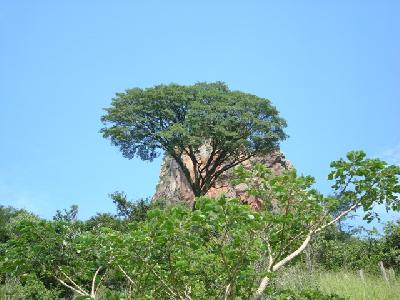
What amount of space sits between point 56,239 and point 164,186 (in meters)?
32.9

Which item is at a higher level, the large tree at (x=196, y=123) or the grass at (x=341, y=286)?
the large tree at (x=196, y=123)

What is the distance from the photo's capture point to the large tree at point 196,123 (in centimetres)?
2559

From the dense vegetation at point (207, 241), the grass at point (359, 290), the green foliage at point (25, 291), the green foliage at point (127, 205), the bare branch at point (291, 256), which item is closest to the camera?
the dense vegetation at point (207, 241)

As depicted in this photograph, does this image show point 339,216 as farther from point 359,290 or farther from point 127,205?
point 127,205

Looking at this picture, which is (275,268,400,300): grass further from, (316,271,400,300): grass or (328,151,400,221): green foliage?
(328,151,400,221): green foliage

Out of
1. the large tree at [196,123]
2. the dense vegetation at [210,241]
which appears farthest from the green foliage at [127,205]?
the dense vegetation at [210,241]

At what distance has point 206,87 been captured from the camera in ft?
91.6

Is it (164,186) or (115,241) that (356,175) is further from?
(164,186)

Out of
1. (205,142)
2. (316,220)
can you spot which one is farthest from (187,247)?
(205,142)

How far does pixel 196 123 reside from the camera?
25.2m

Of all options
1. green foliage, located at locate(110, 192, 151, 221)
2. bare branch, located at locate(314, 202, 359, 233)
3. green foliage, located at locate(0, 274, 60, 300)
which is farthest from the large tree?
bare branch, located at locate(314, 202, 359, 233)

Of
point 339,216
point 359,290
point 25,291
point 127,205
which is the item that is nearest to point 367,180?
point 339,216

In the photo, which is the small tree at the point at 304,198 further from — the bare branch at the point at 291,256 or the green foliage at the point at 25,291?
the green foliage at the point at 25,291

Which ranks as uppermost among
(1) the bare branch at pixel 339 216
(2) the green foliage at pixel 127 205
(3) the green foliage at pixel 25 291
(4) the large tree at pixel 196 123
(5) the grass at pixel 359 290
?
(4) the large tree at pixel 196 123
